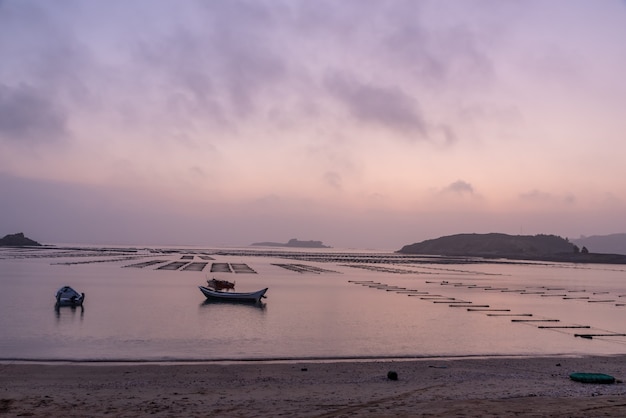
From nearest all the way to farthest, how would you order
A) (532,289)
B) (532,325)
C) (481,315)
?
(532,325), (481,315), (532,289)

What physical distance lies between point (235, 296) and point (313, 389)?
737 inches

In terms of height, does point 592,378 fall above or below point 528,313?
above

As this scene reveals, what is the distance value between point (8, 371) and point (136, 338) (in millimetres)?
5327

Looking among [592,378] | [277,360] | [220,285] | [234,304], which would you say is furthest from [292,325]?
[592,378]

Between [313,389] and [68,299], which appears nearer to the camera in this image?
[313,389]

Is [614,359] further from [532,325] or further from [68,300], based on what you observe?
[68,300]

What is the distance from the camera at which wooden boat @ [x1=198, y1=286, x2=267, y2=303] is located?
96.4ft

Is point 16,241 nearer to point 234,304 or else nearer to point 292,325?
point 234,304

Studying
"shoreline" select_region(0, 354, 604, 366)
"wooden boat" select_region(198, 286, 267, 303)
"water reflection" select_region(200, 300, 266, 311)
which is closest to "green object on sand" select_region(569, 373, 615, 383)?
"shoreline" select_region(0, 354, 604, 366)

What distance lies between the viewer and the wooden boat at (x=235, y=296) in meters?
29.4

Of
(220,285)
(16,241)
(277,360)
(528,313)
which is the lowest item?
(277,360)

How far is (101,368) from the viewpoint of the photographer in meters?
13.5

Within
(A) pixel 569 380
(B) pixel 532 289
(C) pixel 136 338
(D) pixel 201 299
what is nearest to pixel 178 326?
(C) pixel 136 338

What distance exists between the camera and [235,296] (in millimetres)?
30000
